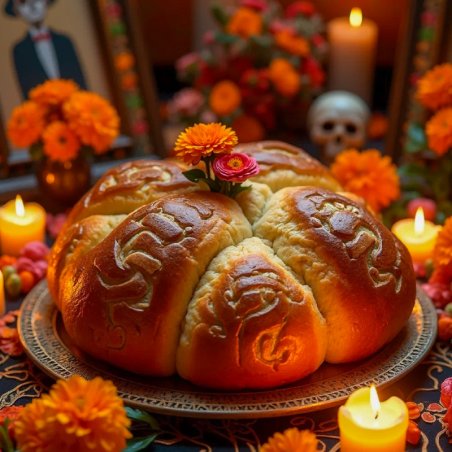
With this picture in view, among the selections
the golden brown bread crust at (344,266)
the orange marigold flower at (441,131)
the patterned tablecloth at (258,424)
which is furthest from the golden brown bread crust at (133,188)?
the orange marigold flower at (441,131)

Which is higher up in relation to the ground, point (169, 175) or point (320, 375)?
point (169, 175)

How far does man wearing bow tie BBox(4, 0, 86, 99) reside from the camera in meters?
2.14

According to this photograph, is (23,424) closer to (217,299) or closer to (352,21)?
(217,299)

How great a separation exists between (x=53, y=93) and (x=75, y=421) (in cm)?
105

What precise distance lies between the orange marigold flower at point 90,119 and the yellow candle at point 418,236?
0.66 metres

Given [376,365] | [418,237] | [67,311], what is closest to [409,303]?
[376,365]

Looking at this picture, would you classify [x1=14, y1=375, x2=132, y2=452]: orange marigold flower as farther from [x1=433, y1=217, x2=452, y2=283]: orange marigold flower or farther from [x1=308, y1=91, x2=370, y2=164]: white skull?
[x1=308, y1=91, x2=370, y2=164]: white skull

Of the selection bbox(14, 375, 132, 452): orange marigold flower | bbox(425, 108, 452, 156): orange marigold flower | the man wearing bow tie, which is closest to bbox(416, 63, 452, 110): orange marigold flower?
bbox(425, 108, 452, 156): orange marigold flower

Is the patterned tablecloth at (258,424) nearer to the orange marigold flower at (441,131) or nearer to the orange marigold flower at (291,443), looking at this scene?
the orange marigold flower at (291,443)

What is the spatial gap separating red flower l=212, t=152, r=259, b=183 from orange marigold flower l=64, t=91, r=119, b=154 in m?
0.61

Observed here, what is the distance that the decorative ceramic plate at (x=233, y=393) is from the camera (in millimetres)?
1160

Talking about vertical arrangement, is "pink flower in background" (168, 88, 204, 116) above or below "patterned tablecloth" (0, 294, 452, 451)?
below

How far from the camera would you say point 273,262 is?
125 centimetres

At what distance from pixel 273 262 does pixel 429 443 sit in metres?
0.33
